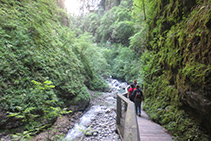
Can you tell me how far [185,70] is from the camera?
3305mm

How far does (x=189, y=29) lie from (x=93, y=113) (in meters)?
7.09

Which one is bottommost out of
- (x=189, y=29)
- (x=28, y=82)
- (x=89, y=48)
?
(x=28, y=82)

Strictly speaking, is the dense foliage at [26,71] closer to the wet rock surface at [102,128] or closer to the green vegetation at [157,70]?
the green vegetation at [157,70]

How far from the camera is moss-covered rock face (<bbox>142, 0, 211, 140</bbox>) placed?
8.62 feet

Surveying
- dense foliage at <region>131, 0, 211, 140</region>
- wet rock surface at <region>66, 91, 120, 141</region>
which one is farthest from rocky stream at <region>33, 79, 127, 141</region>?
dense foliage at <region>131, 0, 211, 140</region>

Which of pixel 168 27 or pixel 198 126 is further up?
pixel 168 27

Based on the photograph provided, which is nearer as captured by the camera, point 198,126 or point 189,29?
point 198,126

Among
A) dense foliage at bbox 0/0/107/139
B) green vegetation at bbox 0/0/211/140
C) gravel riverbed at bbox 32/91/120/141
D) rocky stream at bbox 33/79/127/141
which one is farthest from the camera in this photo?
rocky stream at bbox 33/79/127/141

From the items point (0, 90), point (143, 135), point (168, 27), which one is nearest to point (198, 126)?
point (143, 135)

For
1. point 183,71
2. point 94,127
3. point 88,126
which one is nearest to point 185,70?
point 183,71

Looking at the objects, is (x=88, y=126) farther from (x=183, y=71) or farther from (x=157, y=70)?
(x=183, y=71)

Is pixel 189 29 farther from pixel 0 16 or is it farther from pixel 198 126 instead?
pixel 0 16

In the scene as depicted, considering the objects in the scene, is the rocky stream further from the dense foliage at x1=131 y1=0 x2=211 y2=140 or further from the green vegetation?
the dense foliage at x1=131 y1=0 x2=211 y2=140

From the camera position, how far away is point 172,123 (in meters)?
3.42
